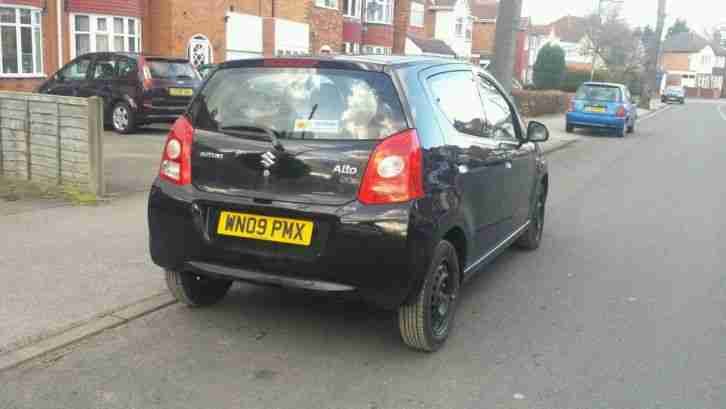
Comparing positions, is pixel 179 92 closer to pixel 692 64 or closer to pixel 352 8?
pixel 352 8

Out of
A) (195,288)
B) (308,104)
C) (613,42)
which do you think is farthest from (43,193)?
(613,42)

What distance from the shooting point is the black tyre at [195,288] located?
16.0 ft

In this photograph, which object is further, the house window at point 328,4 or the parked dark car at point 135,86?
the house window at point 328,4

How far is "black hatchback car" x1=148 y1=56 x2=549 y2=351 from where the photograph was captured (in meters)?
4.05

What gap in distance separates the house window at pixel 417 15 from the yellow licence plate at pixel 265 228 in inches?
2197

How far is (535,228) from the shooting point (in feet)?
23.7

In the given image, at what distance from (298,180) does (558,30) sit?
10646 centimetres

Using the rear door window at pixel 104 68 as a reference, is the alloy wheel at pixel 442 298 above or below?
below

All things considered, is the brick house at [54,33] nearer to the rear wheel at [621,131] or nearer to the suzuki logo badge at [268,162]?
the rear wheel at [621,131]

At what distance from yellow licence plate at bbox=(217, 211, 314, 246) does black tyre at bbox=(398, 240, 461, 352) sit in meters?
0.74

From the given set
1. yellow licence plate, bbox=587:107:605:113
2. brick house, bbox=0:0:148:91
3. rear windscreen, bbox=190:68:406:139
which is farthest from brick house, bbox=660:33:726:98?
rear windscreen, bbox=190:68:406:139

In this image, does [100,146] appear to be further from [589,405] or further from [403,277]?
[589,405]

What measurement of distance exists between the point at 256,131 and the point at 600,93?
20642 millimetres

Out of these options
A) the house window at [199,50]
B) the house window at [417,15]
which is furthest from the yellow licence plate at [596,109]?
the house window at [417,15]
